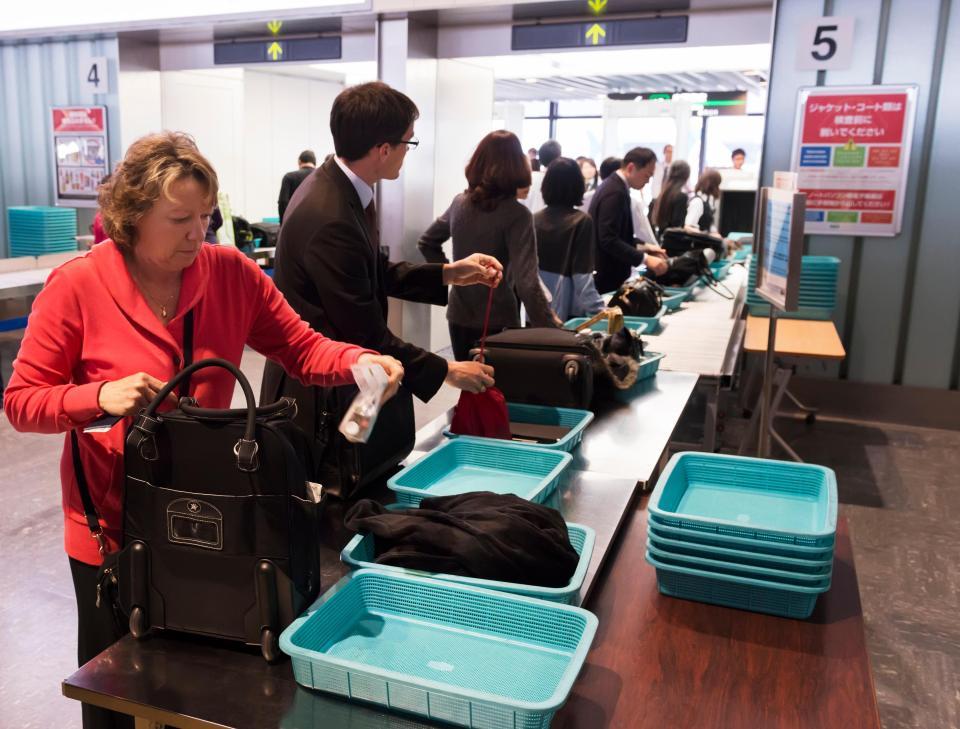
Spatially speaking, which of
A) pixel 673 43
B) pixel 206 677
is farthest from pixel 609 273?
pixel 206 677

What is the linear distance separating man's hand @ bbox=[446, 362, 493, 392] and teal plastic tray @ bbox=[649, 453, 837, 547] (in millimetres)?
503

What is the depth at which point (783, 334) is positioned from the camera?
4.63 metres

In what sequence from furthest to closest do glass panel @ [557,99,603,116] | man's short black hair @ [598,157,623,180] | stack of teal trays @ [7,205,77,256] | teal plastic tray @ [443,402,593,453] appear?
1. glass panel @ [557,99,603,116]
2. stack of teal trays @ [7,205,77,256]
3. man's short black hair @ [598,157,623,180]
4. teal plastic tray @ [443,402,593,453]

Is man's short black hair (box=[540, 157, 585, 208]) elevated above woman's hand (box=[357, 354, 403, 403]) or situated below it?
above

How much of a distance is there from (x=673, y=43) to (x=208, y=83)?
5706mm

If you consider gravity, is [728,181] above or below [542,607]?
above

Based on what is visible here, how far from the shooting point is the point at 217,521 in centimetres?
125

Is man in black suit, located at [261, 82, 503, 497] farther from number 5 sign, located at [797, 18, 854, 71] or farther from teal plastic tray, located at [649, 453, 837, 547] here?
number 5 sign, located at [797, 18, 854, 71]

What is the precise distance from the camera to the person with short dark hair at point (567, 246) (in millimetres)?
4352

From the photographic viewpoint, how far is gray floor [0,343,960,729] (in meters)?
2.62

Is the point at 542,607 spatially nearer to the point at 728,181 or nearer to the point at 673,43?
the point at 673,43

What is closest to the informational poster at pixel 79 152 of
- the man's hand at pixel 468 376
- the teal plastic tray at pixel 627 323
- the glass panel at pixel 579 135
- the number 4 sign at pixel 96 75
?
the number 4 sign at pixel 96 75

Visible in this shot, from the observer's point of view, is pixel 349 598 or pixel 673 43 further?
pixel 673 43

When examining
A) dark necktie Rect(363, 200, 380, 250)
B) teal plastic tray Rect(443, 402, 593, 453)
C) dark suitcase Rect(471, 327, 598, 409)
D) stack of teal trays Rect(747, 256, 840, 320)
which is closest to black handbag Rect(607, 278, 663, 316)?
stack of teal trays Rect(747, 256, 840, 320)
